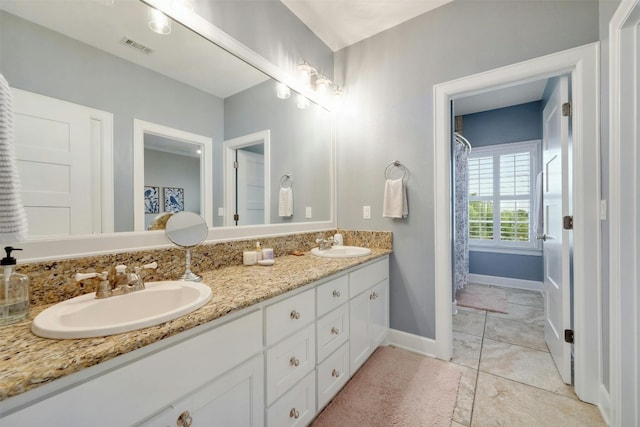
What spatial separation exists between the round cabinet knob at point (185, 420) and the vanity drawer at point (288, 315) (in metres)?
0.34

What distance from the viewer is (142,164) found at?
1.22 metres

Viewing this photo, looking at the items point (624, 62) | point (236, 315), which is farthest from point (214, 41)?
point (624, 62)

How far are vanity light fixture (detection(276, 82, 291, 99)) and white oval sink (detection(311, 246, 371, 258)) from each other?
3.93 feet

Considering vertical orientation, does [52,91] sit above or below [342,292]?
above

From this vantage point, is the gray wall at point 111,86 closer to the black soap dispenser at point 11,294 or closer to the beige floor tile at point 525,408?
the black soap dispenser at point 11,294

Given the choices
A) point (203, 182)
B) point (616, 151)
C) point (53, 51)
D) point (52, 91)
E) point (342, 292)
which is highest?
point (53, 51)

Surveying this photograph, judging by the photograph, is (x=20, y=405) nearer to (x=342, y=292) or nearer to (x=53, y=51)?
(x=53, y=51)

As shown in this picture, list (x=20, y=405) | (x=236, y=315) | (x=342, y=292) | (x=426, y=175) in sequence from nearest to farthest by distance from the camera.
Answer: (x=20, y=405) < (x=236, y=315) < (x=342, y=292) < (x=426, y=175)

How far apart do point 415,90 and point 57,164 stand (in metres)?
2.21

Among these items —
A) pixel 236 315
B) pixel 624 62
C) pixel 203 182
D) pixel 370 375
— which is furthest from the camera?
pixel 370 375

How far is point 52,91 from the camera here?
99 centimetres

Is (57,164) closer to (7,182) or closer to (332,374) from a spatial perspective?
(7,182)

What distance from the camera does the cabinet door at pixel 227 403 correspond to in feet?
2.62

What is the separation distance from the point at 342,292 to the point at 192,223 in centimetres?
91
